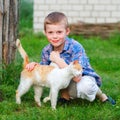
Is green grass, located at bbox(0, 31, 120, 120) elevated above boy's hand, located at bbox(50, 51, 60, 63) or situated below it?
below

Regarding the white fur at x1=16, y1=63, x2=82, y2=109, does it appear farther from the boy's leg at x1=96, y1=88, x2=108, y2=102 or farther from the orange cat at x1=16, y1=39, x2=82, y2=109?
the boy's leg at x1=96, y1=88, x2=108, y2=102

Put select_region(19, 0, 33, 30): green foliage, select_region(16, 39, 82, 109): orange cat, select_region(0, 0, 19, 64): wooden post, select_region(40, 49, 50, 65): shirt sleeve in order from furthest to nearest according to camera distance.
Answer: select_region(19, 0, 33, 30): green foliage → select_region(0, 0, 19, 64): wooden post → select_region(40, 49, 50, 65): shirt sleeve → select_region(16, 39, 82, 109): orange cat

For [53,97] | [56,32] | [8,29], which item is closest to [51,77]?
[53,97]

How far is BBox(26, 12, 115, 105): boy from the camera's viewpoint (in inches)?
232

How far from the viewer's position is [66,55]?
6086 millimetres

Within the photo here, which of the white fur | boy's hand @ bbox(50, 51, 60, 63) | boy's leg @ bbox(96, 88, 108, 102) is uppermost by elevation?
boy's hand @ bbox(50, 51, 60, 63)

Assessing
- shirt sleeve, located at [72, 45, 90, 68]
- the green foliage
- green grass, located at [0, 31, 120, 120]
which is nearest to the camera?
green grass, located at [0, 31, 120, 120]

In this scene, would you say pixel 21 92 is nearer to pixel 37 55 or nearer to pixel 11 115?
pixel 11 115

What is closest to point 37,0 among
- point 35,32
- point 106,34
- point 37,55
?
point 35,32

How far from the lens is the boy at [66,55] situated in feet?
19.4

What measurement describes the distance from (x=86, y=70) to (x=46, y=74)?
0.50m

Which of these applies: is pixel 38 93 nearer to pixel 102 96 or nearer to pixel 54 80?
pixel 54 80

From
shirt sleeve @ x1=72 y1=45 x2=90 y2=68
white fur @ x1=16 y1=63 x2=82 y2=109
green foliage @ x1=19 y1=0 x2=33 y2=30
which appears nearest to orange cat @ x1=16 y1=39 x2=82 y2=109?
white fur @ x1=16 y1=63 x2=82 y2=109

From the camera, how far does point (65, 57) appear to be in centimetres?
609
